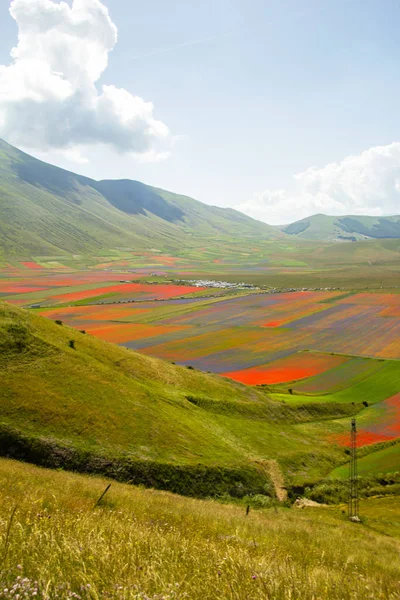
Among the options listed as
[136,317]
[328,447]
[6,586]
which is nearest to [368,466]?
[328,447]

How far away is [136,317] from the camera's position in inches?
5527

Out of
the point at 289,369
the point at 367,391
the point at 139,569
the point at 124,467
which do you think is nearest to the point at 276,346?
the point at 289,369

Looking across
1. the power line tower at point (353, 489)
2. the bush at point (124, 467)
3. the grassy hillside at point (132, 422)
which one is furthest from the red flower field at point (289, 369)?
the bush at point (124, 467)

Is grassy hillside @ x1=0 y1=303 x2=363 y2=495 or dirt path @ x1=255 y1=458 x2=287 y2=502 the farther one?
dirt path @ x1=255 y1=458 x2=287 y2=502

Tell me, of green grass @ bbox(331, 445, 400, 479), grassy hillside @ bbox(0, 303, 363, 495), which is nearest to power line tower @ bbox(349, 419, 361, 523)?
green grass @ bbox(331, 445, 400, 479)

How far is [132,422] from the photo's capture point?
1355 inches

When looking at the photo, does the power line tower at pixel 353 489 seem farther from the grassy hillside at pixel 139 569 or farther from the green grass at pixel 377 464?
the grassy hillside at pixel 139 569

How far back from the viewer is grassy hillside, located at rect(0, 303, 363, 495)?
29.6 meters

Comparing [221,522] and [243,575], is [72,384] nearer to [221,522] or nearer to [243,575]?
[221,522]

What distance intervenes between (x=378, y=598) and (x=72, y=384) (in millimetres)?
31691

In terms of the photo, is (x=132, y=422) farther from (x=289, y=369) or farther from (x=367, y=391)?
(x=289, y=369)

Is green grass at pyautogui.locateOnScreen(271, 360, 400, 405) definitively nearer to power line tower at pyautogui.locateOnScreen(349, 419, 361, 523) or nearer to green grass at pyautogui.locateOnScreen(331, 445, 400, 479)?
green grass at pyautogui.locateOnScreen(331, 445, 400, 479)

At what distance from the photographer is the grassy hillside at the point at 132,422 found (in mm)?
29641

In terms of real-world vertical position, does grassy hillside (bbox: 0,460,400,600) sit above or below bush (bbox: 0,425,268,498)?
above
